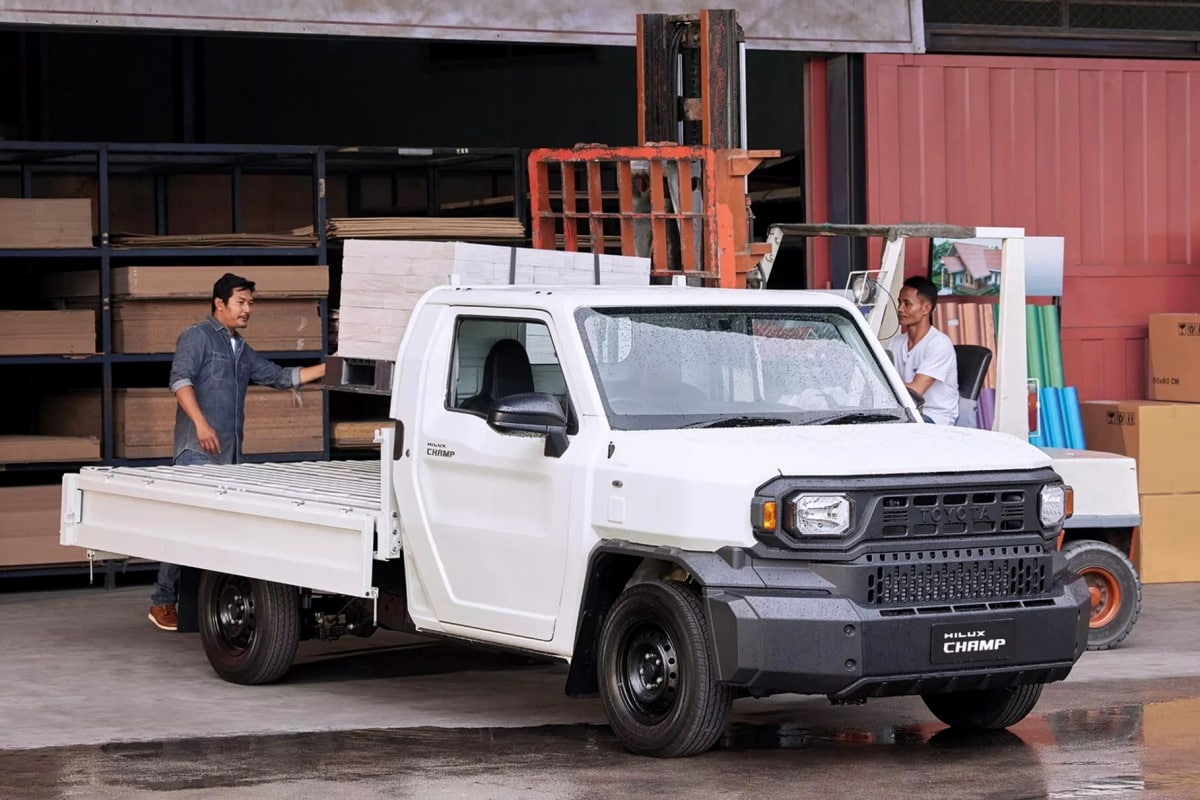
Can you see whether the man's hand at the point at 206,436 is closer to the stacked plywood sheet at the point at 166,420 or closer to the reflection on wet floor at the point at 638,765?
the stacked plywood sheet at the point at 166,420

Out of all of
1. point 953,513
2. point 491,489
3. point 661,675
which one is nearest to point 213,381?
point 491,489

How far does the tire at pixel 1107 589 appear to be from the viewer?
11.2 metres

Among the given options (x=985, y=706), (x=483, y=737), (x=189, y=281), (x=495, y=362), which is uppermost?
(x=189, y=281)

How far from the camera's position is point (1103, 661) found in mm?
10844

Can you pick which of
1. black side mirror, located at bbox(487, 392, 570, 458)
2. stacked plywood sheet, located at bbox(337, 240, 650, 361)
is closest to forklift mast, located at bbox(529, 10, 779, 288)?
stacked plywood sheet, located at bbox(337, 240, 650, 361)

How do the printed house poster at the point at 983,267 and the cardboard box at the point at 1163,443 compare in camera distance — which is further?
the printed house poster at the point at 983,267

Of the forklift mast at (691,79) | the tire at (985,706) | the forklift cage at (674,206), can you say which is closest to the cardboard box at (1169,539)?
the forklift mast at (691,79)

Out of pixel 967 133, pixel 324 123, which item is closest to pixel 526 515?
pixel 967 133

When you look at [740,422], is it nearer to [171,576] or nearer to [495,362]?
[495,362]

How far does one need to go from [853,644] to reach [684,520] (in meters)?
0.77

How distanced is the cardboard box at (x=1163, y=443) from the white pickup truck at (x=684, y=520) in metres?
5.36

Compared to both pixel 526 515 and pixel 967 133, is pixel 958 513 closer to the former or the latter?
pixel 526 515

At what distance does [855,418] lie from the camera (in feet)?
28.1

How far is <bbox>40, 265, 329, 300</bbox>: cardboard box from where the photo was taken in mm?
13492
